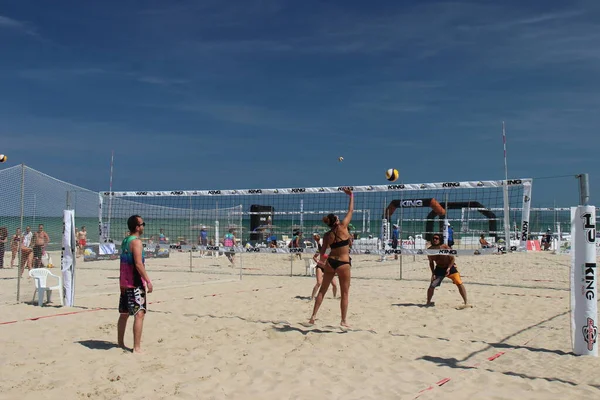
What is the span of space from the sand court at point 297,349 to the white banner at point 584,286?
0.20 meters

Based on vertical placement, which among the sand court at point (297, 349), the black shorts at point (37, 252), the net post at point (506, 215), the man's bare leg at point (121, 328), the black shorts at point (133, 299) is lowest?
the sand court at point (297, 349)

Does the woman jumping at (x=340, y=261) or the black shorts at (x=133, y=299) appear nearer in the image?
the black shorts at (x=133, y=299)

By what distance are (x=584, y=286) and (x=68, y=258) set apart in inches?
257

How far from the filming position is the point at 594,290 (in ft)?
17.0

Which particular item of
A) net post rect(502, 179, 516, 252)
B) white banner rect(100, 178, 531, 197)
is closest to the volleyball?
white banner rect(100, 178, 531, 197)

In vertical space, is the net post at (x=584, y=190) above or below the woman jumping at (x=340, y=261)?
above

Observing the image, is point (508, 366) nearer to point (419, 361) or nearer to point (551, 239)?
point (419, 361)

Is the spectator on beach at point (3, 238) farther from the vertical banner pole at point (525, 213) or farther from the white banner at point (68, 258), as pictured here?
the vertical banner pole at point (525, 213)

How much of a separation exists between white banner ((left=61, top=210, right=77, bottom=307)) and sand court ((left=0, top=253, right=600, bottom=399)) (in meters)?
0.25

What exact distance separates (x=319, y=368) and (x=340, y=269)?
169cm

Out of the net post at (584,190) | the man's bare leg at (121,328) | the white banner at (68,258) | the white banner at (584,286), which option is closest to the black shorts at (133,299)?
the man's bare leg at (121,328)

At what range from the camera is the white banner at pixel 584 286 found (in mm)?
5180

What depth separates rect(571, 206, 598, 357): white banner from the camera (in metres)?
5.18

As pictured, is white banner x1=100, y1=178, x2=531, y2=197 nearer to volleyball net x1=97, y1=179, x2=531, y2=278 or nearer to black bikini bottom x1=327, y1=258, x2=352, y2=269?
volleyball net x1=97, y1=179, x2=531, y2=278
